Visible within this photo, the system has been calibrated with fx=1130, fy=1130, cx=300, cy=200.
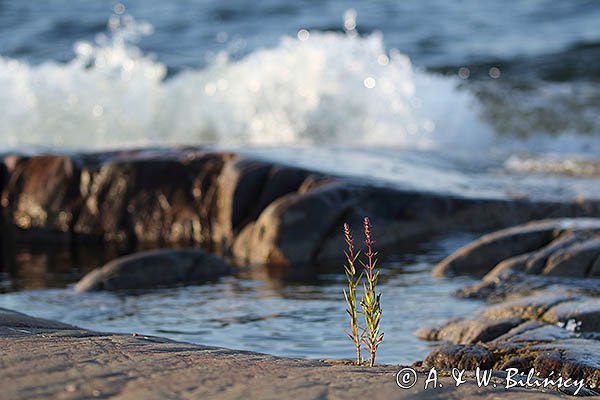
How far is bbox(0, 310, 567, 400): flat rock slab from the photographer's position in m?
2.91

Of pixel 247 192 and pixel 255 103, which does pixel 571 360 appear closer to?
pixel 247 192

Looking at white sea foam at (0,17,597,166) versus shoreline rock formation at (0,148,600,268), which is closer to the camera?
shoreline rock formation at (0,148,600,268)

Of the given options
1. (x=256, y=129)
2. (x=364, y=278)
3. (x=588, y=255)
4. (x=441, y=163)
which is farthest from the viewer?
(x=256, y=129)

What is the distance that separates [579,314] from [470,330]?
0.50 metres

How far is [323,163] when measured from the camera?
9.34m

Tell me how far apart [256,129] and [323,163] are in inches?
189

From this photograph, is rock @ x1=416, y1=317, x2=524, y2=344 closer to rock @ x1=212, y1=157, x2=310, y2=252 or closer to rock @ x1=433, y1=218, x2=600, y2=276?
rock @ x1=433, y1=218, x2=600, y2=276

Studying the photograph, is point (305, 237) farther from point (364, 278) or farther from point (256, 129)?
point (256, 129)

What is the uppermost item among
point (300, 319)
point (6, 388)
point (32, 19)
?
point (32, 19)

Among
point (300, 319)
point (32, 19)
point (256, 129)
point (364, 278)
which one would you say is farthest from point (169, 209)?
point (32, 19)

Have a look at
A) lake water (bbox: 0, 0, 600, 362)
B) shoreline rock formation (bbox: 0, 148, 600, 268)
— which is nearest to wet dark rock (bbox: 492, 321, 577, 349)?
lake water (bbox: 0, 0, 600, 362)

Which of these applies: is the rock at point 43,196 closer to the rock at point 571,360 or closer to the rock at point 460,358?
the rock at point 460,358

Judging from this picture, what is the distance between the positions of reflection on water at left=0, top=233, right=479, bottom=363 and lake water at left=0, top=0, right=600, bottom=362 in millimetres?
20

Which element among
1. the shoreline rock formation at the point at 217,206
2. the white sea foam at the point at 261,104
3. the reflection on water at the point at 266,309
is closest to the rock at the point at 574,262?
the reflection on water at the point at 266,309
